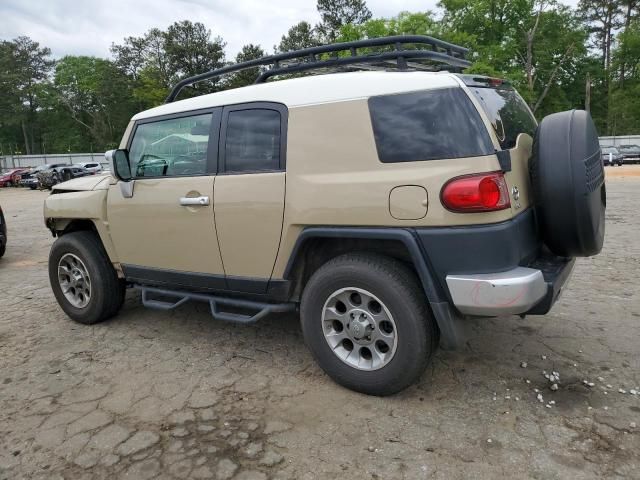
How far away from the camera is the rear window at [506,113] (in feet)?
9.04

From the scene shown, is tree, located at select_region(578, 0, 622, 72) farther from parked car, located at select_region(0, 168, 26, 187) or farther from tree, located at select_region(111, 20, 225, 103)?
parked car, located at select_region(0, 168, 26, 187)

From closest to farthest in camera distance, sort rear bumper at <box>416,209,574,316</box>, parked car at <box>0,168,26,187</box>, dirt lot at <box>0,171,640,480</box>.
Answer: dirt lot at <box>0,171,640,480</box>
rear bumper at <box>416,209,574,316</box>
parked car at <box>0,168,26,187</box>

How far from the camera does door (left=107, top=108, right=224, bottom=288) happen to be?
3479 millimetres

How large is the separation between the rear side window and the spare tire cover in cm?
41

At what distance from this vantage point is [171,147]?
376cm

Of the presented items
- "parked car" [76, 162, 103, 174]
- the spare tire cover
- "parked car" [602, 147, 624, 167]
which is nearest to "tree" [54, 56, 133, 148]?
"parked car" [76, 162, 103, 174]

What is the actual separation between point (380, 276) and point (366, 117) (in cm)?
92

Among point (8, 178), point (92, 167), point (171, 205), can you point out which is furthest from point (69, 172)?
point (171, 205)

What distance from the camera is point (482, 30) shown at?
42.3m

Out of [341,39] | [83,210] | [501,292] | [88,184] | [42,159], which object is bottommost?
[501,292]

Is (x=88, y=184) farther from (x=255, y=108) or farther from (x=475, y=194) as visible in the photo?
(x=475, y=194)

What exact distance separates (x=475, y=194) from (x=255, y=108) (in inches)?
63.3

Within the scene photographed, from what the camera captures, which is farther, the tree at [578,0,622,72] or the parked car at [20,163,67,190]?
the tree at [578,0,622,72]

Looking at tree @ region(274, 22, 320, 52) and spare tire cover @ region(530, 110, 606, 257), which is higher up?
tree @ region(274, 22, 320, 52)
